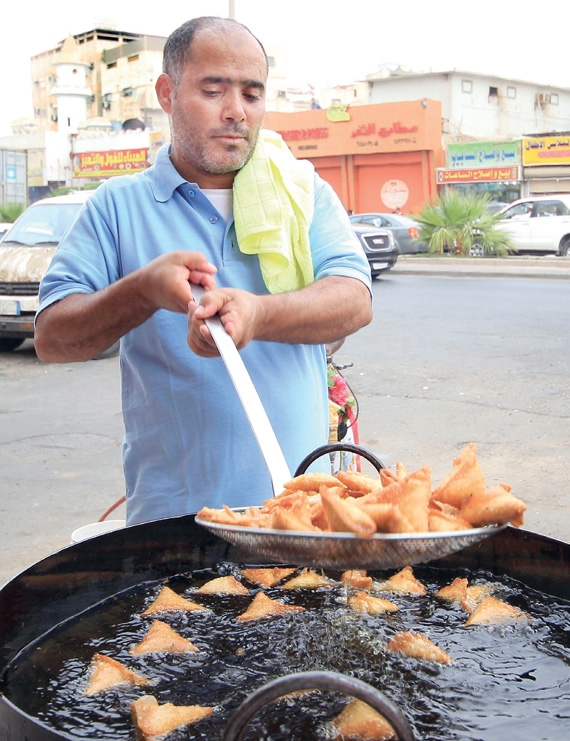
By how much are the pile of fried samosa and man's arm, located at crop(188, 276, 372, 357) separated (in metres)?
0.37

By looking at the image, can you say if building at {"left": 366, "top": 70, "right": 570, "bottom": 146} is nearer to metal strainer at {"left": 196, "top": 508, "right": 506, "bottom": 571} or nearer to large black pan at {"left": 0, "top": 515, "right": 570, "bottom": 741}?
large black pan at {"left": 0, "top": 515, "right": 570, "bottom": 741}

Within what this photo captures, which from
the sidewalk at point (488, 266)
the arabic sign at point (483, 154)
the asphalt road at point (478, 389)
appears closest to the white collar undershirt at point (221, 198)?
the asphalt road at point (478, 389)

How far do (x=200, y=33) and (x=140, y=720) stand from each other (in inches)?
64.8

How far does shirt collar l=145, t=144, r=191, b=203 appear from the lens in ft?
7.52

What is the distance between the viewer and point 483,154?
33469mm

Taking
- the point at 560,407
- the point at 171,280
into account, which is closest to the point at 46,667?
the point at 171,280

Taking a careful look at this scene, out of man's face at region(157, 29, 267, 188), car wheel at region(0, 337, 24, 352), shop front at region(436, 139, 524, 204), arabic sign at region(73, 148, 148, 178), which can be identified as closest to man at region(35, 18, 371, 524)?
man's face at region(157, 29, 267, 188)

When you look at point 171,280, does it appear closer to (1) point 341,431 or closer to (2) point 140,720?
(2) point 140,720

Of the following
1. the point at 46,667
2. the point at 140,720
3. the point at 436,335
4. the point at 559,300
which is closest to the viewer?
the point at 140,720

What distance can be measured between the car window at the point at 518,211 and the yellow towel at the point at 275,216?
22.7 m

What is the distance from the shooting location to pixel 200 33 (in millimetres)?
2152

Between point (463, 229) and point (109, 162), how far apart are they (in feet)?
86.5

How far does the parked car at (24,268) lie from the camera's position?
35.4 feet

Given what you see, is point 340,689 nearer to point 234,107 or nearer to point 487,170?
point 234,107
